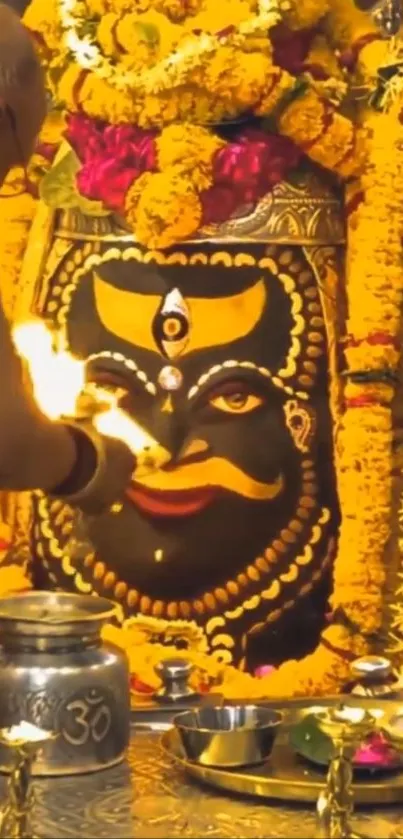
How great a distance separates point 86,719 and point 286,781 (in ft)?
0.62

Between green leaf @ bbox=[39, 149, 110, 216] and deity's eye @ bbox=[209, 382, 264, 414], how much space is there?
268 mm

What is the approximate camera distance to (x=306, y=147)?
2.02 m

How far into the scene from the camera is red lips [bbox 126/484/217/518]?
203cm

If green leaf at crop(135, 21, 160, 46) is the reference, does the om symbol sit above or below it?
below

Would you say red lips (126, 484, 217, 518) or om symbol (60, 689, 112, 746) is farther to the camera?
red lips (126, 484, 217, 518)

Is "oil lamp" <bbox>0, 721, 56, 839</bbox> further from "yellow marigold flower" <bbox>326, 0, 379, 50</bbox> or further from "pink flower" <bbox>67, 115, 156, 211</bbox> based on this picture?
"yellow marigold flower" <bbox>326, 0, 379, 50</bbox>

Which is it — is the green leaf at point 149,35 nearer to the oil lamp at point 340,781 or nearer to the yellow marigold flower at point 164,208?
the yellow marigold flower at point 164,208

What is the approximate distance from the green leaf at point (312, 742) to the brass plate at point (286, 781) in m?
0.01

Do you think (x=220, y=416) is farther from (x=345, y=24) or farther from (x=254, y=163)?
(x=345, y=24)

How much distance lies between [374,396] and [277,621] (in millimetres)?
296

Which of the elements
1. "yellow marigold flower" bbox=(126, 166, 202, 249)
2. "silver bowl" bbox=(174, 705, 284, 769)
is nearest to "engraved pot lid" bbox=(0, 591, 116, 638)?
"silver bowl" bbox=(174, 705, 284, 769)

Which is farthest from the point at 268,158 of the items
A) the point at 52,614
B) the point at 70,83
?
the point at 52,614

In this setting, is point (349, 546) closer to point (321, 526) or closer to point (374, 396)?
point (321, 526)

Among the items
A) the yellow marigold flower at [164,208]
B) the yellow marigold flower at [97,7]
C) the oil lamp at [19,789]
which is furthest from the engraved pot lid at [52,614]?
the yellow marigold flower at [97,7]
